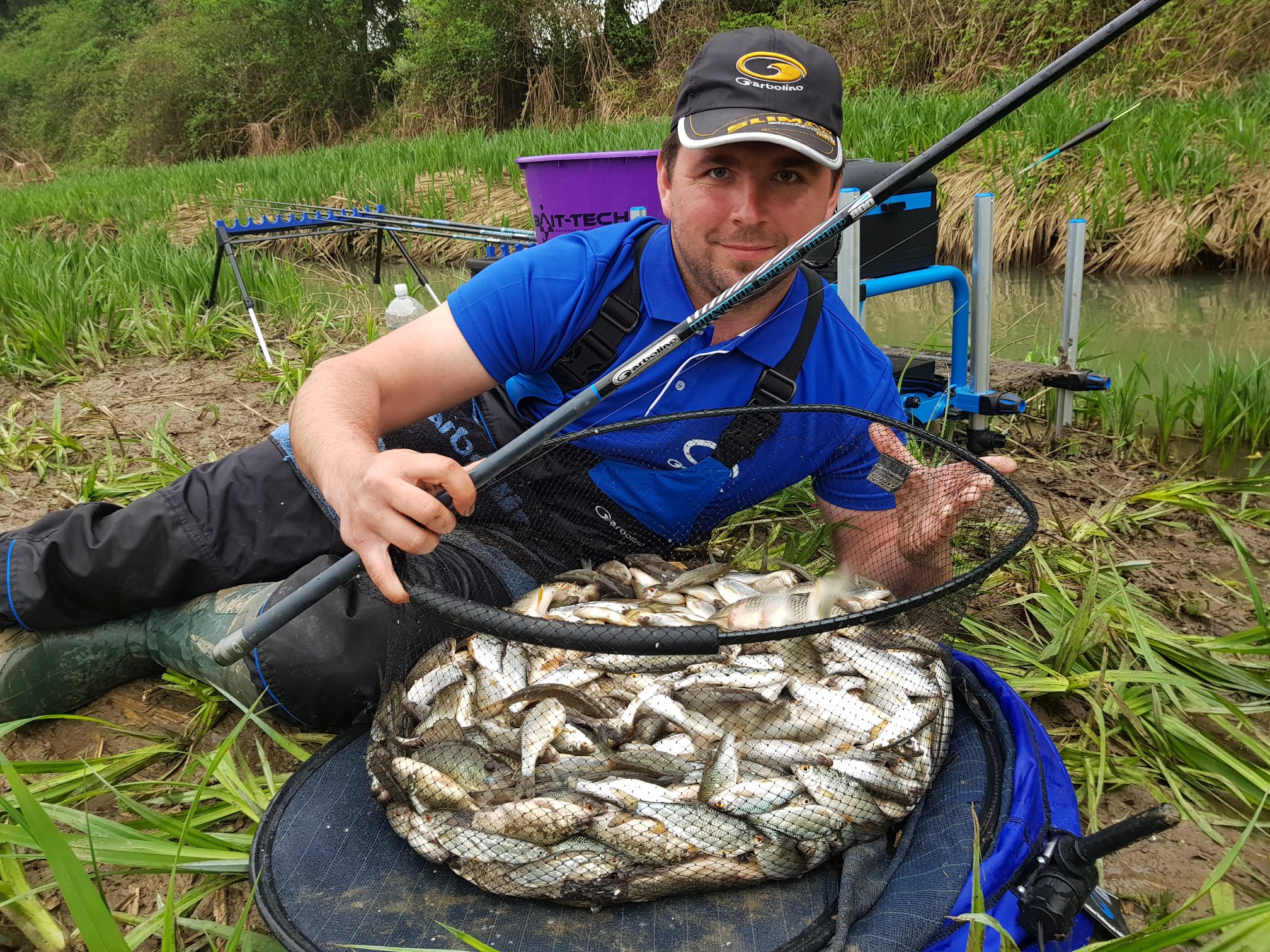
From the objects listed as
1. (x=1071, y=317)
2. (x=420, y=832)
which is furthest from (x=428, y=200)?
(x=420, y=832)

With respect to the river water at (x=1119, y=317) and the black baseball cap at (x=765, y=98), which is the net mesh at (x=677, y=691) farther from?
the river water at (x=1119, y=317)

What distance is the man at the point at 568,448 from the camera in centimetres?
161

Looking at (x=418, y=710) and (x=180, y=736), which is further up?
(x=418, y=710)

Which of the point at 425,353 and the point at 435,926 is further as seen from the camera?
the point at 425,353

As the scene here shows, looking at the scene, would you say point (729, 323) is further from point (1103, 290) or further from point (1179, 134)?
point (1179, 134)

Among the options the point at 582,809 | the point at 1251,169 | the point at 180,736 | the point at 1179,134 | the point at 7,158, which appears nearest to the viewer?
the point at 582,809

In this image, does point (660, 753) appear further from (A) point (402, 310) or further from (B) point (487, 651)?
(A) point (402, 310)

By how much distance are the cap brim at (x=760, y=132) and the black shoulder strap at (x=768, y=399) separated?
0.28m

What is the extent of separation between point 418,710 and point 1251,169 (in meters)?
6.38

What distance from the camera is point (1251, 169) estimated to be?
18.6 ft

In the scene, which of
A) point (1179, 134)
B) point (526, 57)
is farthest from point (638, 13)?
point (1179, 134)

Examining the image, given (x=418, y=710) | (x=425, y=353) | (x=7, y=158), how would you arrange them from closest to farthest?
(x=418, y=710) → (x=425, y=353) → (x=7, y=158)

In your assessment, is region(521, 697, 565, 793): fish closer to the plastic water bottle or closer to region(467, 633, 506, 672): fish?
region(467, 633, 506, 672): fish

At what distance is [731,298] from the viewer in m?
1.28
